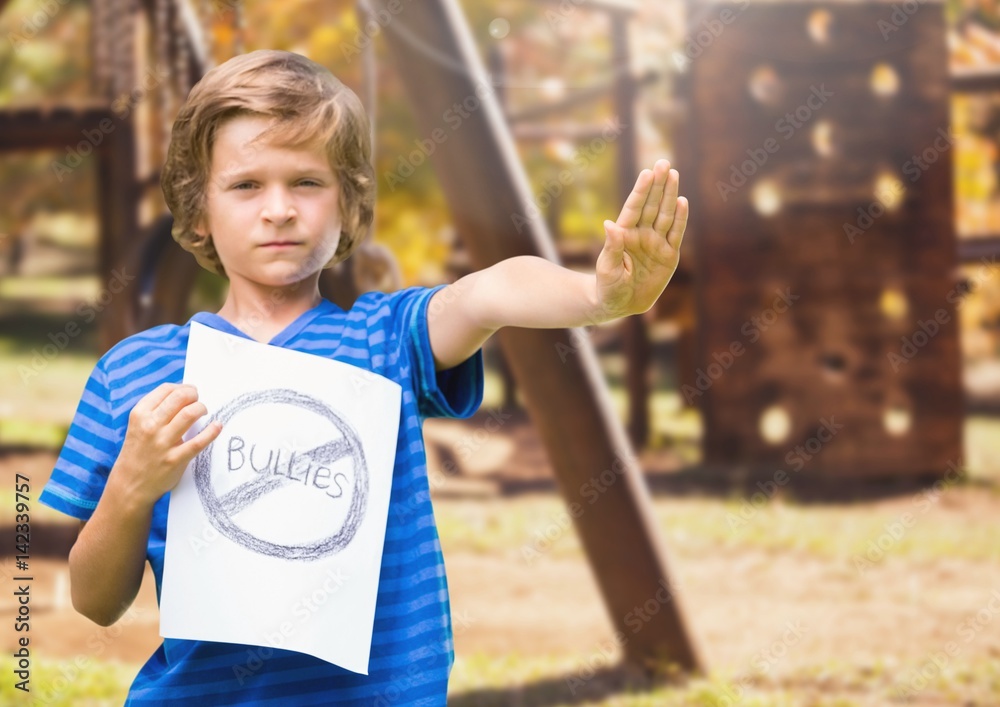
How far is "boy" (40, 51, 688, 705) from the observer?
149cm

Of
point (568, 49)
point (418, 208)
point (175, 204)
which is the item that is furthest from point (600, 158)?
point (175, 204)

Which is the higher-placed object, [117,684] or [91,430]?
[91,430]

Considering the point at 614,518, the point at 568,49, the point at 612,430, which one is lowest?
the point at 614,518

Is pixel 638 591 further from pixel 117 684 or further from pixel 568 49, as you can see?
pixel 568 49

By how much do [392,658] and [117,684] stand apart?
7.39ft

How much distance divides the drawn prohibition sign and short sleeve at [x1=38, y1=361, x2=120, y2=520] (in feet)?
0.46

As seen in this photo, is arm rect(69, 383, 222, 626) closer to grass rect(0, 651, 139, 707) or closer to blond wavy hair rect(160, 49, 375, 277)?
blond wavy hair rect(160, 49, 375, 277)

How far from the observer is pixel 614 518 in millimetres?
3588

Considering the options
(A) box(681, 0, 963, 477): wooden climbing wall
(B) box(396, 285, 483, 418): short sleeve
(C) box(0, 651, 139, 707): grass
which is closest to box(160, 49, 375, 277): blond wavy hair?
(B) box(396, 285, 483, 418): short sleeve

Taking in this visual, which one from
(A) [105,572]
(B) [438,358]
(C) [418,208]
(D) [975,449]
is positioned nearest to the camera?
(A) [105,572]

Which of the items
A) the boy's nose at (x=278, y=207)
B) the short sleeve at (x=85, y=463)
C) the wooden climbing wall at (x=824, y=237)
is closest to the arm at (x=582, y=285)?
the boy's nose at (x=278, y=207)

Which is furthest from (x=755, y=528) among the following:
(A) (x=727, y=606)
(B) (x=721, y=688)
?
(B) (x=721, y=688)

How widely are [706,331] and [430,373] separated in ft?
18.8

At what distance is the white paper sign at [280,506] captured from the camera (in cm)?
150
